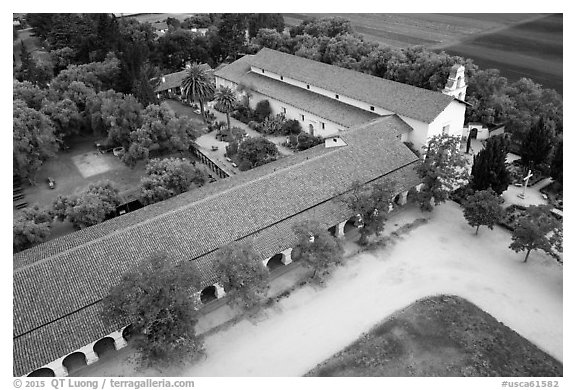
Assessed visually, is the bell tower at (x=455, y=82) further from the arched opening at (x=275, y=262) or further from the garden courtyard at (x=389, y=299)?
the arched opening at (x=275, y=262)

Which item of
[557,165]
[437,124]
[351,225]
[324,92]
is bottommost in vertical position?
[351,225]

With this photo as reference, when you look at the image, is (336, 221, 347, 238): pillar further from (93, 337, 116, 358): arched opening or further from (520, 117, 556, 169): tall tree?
(520, 117, 556, 169): tall tree

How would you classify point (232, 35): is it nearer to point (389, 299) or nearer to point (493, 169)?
point (493, 169)

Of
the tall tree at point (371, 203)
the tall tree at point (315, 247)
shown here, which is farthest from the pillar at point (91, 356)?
the tall tree at point (371, 203)

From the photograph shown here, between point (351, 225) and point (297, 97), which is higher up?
point (297, 97)

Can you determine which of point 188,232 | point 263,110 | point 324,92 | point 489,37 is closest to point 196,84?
point 263,110
